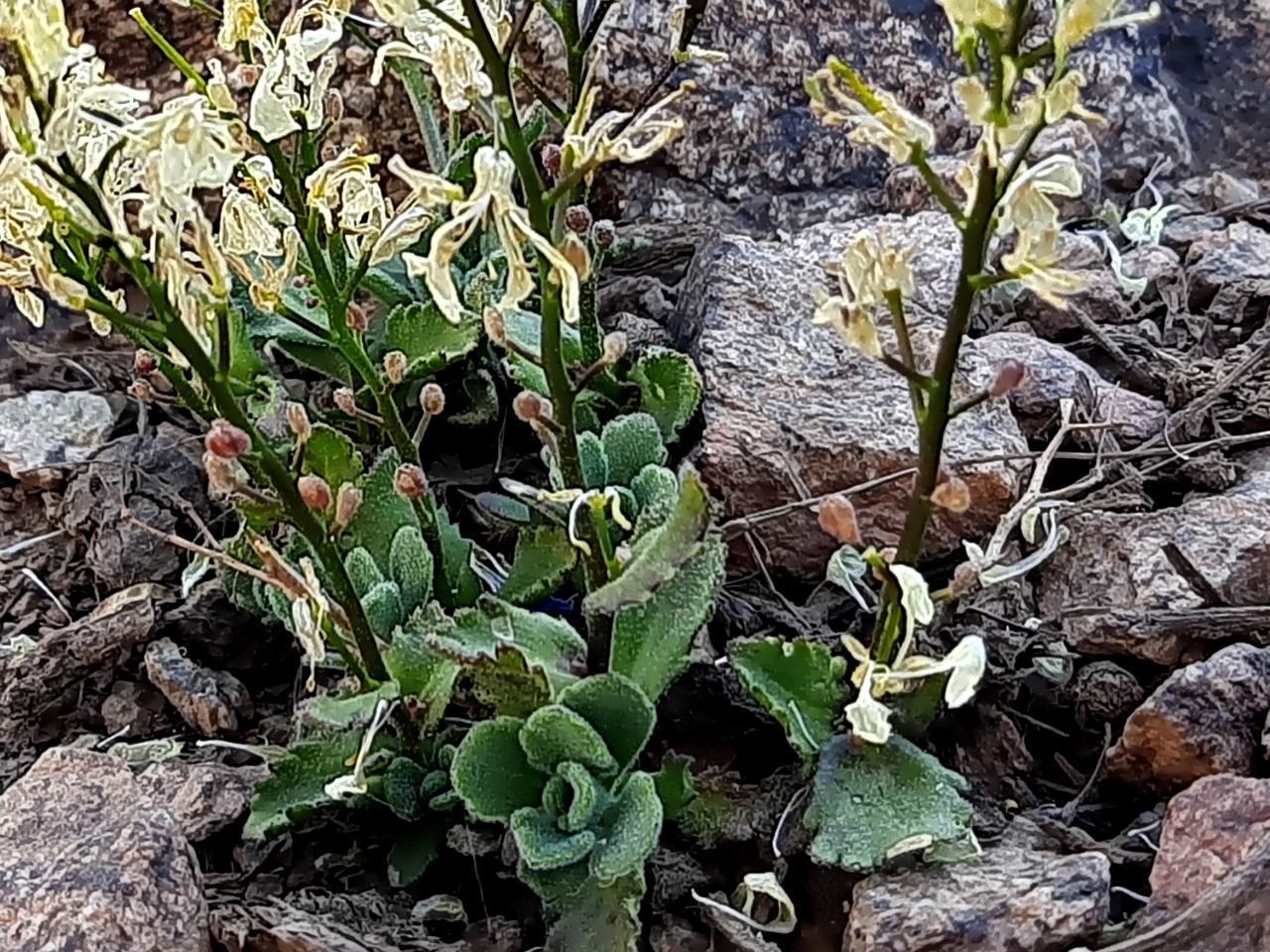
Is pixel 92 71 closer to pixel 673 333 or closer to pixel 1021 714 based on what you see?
pixel 673 333

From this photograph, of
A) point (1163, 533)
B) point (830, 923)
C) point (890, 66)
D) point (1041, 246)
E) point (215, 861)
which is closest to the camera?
point (1041, 246)

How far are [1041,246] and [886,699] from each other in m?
0.40

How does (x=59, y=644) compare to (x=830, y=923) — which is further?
(x=59, y=644)

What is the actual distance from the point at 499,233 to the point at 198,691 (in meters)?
0.65

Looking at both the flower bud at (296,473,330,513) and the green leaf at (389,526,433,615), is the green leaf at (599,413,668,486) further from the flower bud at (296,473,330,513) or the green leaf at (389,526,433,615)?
the flower bud at (296,473,330,513)

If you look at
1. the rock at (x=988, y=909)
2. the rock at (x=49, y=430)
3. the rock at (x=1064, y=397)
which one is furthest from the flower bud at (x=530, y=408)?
the rock at (x=49, y=430)

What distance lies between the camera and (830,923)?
1018 mm

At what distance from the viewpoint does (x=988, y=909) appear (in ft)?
3.02

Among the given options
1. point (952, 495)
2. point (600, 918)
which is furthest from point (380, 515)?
point (952, 495)

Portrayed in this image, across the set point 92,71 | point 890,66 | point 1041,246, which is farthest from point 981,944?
point 890,66

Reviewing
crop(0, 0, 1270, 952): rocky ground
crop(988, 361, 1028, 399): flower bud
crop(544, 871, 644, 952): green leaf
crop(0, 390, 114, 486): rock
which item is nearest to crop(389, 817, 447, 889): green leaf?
crop(0, 0, 1270, 952): rocky ground

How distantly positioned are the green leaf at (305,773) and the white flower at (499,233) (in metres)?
0.40

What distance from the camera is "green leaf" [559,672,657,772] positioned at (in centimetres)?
100

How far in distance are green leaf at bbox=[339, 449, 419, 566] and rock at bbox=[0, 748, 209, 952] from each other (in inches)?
10.5
